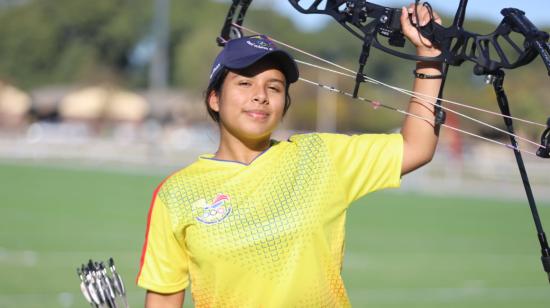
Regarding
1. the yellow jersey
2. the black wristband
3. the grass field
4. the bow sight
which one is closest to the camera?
the bow sight

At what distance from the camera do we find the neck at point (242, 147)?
11.9ft

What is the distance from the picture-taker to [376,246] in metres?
14.9

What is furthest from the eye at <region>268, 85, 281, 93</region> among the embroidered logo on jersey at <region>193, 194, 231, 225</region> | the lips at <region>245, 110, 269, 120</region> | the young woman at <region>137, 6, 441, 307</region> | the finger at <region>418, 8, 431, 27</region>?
the finger at <region>418, 8, 431, 27</region>

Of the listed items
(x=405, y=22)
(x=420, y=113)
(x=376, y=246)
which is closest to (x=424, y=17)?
(x=405, y=22)

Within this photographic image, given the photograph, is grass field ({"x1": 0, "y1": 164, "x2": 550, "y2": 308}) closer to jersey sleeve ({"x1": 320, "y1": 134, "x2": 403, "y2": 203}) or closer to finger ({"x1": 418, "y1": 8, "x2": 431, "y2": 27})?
jersey sleeve ({"x1": 320, "y1": 134, "x2": 403, "y2": 203})

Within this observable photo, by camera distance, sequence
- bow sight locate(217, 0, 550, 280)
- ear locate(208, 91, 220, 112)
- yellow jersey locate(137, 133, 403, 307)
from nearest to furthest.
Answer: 1. bow sight locate(217, 0, 550, 280)
2. yellow jersey locate(137, 133, 403, 307)
3. ear locate(208, 91, 220, 112)

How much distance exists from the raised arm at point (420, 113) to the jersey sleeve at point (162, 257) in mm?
858

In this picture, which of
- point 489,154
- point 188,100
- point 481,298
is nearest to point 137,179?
point 489,154

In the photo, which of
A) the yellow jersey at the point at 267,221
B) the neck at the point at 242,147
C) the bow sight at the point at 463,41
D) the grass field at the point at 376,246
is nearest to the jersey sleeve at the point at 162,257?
the yellow jersey at the point at 267,221

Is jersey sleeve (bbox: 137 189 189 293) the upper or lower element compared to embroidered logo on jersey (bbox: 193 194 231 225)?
lower

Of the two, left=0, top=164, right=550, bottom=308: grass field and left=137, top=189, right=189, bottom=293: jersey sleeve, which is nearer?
left=137, top=189, right=189, bottom=293: jersey sleeve

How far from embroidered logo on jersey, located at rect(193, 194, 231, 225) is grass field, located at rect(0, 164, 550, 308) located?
19.7 ft

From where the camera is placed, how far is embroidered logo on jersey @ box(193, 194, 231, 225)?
3492 millimetres

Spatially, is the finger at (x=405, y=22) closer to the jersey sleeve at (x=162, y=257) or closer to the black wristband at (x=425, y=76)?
the black wristband at (x=425, y=76)
